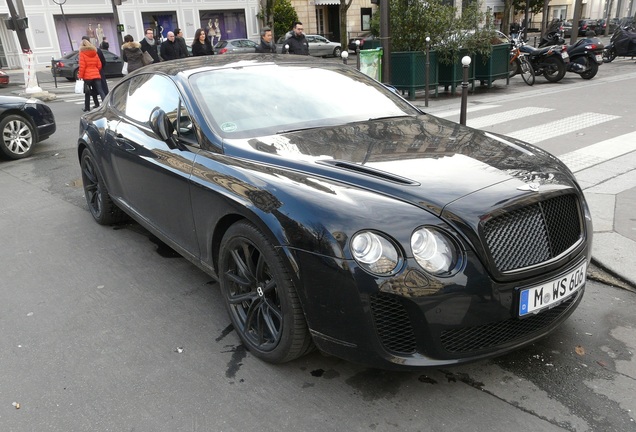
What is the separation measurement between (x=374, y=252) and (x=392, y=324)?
323mm

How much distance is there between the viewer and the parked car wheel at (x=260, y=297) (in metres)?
2.64

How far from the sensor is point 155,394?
9.02ft

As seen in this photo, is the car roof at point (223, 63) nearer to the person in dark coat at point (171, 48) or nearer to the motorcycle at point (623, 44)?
the person in dark coat at point (171, 48)

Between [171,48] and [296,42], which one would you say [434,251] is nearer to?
[296,42]

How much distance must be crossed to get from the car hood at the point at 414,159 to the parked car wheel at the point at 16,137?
6.85 meters

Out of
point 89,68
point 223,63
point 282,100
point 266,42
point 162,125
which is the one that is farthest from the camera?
point 266,42

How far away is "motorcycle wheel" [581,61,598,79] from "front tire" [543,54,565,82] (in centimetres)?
88

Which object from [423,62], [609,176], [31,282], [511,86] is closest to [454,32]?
[423,62]

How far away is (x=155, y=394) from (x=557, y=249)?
211 centimetres

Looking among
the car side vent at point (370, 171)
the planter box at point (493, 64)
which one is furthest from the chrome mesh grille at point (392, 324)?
the planter box at point (493, 64)

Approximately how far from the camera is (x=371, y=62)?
12227 millimetres

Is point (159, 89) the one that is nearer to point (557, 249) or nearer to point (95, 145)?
point (95, 145)

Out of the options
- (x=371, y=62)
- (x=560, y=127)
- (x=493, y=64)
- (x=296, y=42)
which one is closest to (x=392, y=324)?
(x=560, y=127)

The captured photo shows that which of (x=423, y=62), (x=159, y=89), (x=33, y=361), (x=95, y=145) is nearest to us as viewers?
(x=33, y=361)
